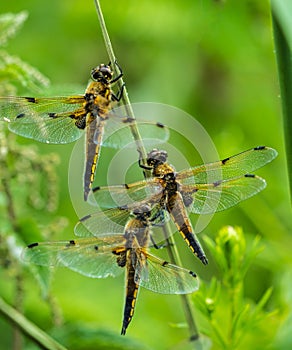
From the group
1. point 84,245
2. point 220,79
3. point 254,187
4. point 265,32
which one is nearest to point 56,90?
point 84,245

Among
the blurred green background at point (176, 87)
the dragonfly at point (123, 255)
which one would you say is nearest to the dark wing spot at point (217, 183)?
the dragonfly at point (123, 255)

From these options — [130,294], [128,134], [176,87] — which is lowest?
[130,294]

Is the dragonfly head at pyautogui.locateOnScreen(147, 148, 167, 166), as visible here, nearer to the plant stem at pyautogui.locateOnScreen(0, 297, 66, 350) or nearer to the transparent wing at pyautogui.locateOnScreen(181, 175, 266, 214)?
the transparent wing at pyautogui.locateOnScreen(181, 175, 266, 214)

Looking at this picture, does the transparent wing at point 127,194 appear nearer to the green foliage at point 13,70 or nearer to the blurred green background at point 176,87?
the green foliage at point 13,70

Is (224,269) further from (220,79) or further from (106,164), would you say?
(220,79)

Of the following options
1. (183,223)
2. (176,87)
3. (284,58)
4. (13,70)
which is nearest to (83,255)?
(183,223)

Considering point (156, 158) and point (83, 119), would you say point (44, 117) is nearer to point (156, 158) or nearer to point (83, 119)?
point (83, 119)

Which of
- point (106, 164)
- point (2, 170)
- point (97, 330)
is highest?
point (106, 164)
